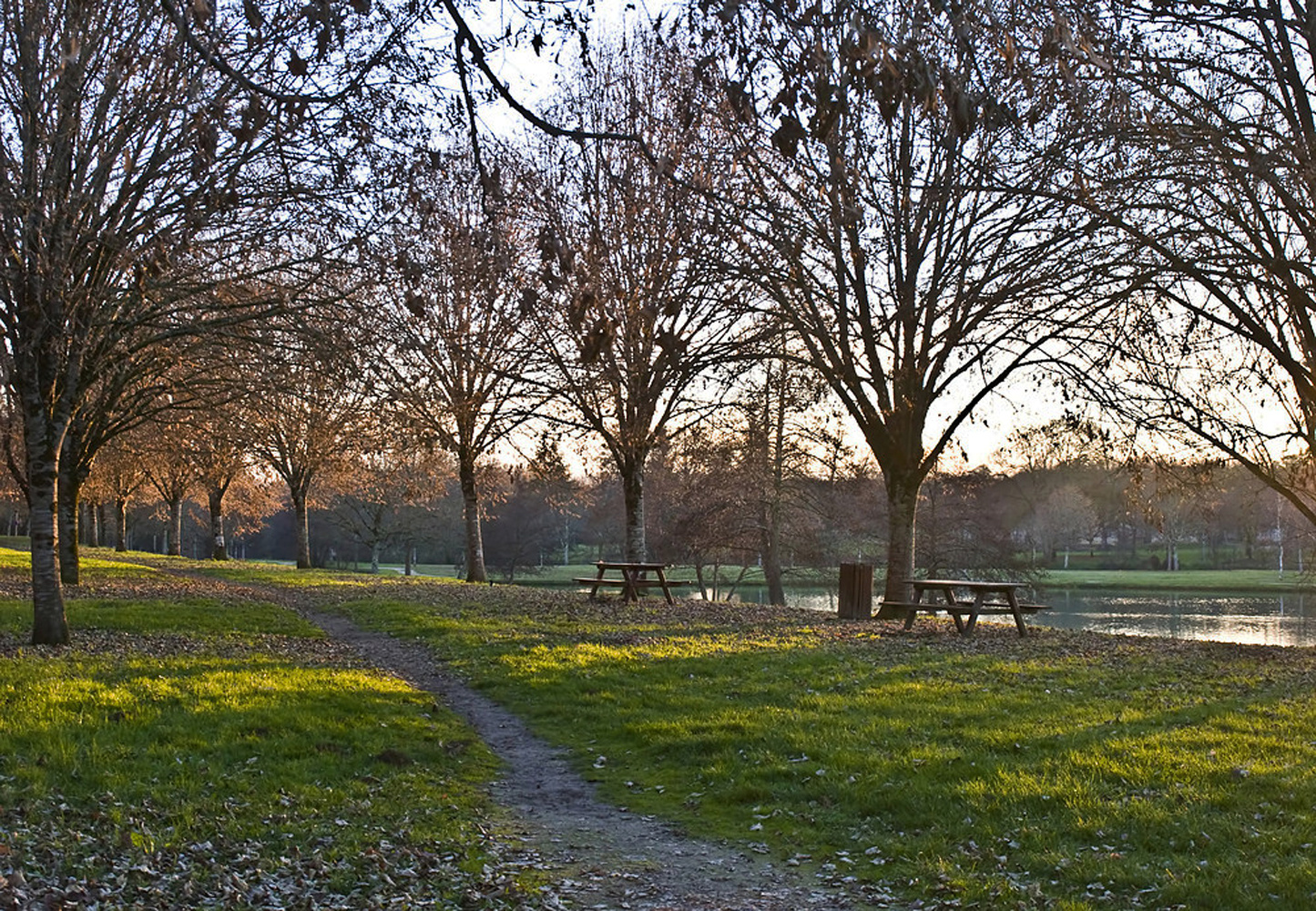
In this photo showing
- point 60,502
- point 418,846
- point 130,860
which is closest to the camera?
point 130,860

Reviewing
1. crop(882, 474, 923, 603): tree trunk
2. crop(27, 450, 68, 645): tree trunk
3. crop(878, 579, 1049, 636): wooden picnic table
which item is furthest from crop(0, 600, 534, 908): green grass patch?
crop(882, 474, 923, 603): tree trunk

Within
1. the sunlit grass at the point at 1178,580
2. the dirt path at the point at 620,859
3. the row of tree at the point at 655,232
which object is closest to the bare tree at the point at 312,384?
the row of tree at the point at 655,232

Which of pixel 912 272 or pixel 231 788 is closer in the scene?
pixel 231 788

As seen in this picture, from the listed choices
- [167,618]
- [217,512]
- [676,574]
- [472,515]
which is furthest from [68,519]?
[676,574]

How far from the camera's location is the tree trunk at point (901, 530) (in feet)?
60.8

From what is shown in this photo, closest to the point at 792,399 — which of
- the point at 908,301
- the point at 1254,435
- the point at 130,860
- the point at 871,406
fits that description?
the point at 871,406

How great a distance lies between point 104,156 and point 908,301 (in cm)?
1169

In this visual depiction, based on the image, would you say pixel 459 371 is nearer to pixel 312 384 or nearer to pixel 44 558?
pixel 312 384

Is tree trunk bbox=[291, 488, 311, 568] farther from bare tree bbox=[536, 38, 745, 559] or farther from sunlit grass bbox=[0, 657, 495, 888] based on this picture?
sunlit grass bbox=[0, 657, 495, 888]

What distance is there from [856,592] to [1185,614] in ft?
60.4

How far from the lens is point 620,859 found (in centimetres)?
590

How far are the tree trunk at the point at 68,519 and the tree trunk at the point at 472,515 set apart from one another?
9.92m

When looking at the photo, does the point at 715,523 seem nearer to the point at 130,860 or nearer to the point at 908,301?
the point at 908,301

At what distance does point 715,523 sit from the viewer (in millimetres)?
34156
